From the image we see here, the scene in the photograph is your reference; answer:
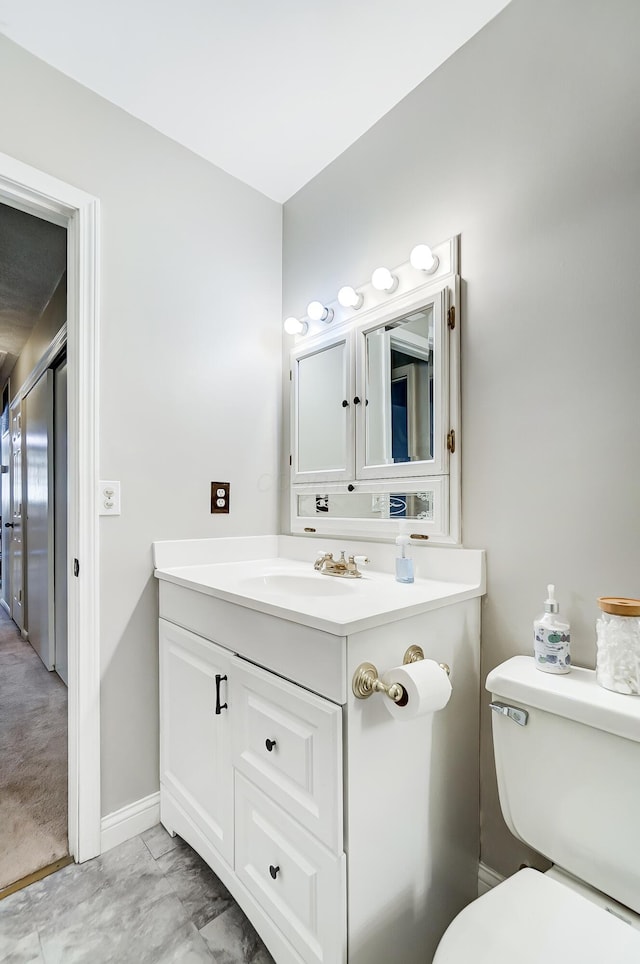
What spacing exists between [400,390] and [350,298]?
0.40m

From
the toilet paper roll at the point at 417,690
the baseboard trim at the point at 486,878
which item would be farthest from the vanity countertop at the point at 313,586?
the baseboard trim at the point at 486,878

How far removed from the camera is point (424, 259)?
1.38 metres

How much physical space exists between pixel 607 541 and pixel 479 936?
0.78 metres

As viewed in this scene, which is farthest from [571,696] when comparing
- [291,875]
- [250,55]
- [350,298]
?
[250,55]

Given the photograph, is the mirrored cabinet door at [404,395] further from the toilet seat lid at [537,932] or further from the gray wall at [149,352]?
the toilet seat lid at [537,932]

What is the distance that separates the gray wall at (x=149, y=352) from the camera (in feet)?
4.79

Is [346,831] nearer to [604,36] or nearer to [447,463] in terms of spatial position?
[447,463]

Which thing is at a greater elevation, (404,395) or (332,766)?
(404,395)

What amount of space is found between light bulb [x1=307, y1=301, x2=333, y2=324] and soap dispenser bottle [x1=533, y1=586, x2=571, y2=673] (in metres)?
1.23

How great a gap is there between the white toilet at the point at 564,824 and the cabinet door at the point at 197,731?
66 centimetres

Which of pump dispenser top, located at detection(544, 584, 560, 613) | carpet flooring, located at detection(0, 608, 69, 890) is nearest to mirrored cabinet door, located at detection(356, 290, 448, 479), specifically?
pump dispenser top, located at detection(544, 584, 560, 613)

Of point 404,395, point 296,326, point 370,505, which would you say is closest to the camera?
point 404,395

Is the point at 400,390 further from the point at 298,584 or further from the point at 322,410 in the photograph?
the point at 298,584

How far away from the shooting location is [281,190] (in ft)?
6.41
